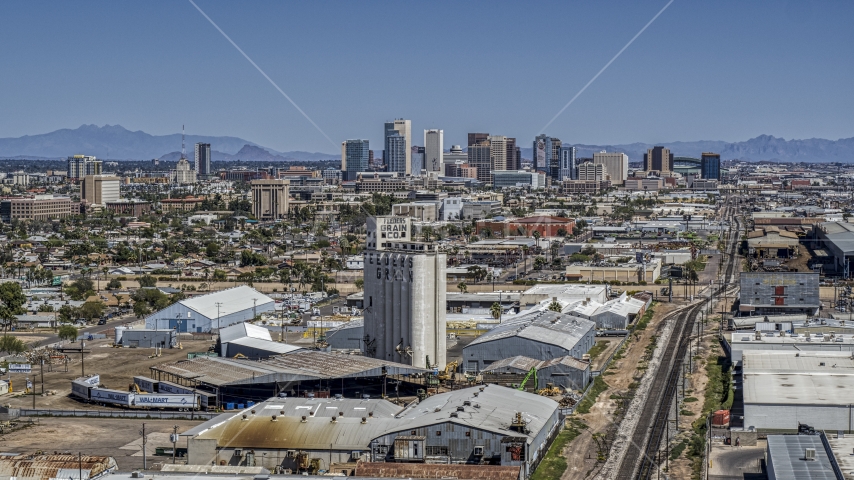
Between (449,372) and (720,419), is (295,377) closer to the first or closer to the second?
(449,372)

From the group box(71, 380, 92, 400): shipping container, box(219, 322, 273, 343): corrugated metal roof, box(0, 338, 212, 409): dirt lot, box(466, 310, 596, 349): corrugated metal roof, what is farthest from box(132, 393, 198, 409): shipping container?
box(466, 310, 596, 349): corrugated metal roof

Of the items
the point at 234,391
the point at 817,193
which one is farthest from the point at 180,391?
the point at 817,193

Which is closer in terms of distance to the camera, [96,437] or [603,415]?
[96,437]

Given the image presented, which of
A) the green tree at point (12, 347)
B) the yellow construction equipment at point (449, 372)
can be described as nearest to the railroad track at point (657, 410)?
the yellow construction equipment at point (449, 372)

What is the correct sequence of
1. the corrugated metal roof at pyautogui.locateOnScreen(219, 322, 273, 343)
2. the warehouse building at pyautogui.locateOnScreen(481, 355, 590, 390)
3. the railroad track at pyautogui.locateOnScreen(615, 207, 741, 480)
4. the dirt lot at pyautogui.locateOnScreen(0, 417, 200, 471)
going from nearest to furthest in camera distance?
the railroad track at pyautogui.locateOnScreen(615, 207, 741, 480) < the dirt lot at pyautogui.locateOnScreen(0, 417, 200, 471) < the warehouse building at pyautogui.locateOnScreen(481, 355, 590, 390) < the corrugated metal roof at pyautogui.locateOnScreen(219, 322, 273, 343)

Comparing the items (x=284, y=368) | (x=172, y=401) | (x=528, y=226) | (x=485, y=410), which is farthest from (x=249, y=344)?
(x=528, y=226)

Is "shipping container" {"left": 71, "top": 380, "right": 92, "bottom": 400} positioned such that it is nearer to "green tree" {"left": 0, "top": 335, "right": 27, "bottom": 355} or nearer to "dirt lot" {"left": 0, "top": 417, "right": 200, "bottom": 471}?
"dirt lot" {"left": 0, "top": 417, "right": 200, "bottom": 471}
